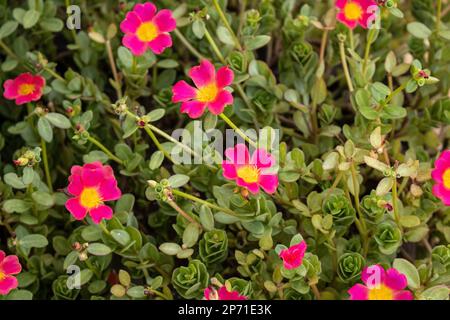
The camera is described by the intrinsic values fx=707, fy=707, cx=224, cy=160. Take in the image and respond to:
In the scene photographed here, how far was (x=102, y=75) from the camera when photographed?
5.11 ft

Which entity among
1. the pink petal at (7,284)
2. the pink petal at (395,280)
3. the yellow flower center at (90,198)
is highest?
the yellow flower center at (90,198)

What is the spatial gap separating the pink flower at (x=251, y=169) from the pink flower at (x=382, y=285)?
0.19m

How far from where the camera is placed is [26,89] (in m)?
1.37

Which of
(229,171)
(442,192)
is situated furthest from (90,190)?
(442,192)

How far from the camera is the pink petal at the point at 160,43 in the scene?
4.14ft

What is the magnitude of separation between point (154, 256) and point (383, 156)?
1.51 feet

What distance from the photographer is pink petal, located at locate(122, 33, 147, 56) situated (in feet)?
4.15

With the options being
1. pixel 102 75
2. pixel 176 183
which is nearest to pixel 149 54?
pixel 102 75

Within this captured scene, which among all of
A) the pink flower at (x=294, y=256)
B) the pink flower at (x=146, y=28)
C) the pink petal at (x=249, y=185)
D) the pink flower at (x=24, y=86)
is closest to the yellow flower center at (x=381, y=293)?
the pink flower at (x=294, y=256)

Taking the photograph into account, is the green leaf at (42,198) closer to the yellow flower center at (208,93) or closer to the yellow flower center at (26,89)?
the yellow flower center at (26,89)

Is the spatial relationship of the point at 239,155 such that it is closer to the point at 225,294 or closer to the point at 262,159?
the point at 262,159

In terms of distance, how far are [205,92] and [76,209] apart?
0.94 feet

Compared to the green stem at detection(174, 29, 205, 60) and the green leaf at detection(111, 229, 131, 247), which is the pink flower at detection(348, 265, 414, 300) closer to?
the green leaf at detection(111, 229, 131, 247)

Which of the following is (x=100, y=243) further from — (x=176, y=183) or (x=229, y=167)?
(x=229, y=167)
